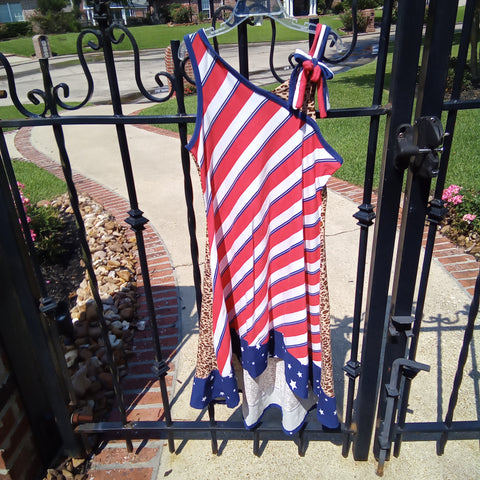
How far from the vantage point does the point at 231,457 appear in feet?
6.81

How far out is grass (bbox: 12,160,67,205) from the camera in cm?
493

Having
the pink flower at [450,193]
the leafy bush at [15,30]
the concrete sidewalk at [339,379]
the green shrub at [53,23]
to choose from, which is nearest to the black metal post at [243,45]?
the concrete sidewalk at [339,379]

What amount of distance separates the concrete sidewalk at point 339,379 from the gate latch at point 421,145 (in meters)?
1.33

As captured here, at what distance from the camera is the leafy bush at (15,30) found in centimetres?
3266

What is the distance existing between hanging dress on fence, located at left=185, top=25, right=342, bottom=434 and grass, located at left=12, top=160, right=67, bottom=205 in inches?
140

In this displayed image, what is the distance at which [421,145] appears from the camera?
56.1 inches

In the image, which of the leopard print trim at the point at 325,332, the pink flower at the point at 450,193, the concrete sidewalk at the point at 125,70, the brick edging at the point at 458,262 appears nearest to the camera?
the leopard print trim at the point at 325,332

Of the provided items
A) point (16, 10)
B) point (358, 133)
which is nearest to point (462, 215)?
point (358, 133)

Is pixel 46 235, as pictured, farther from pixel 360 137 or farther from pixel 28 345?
pixel 360 137

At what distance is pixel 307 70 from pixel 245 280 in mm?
726

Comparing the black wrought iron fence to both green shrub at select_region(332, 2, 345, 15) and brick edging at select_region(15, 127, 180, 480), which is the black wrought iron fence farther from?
green shrub at select_region(332, 2, 345, 15)

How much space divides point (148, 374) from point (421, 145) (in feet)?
6.21

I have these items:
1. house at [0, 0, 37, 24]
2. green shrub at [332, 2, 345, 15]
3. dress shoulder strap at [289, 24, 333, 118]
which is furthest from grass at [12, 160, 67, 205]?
house at [0, 0, 37, 24]

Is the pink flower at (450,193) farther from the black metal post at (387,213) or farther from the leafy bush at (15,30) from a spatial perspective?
the leafy bush at (15,30)
